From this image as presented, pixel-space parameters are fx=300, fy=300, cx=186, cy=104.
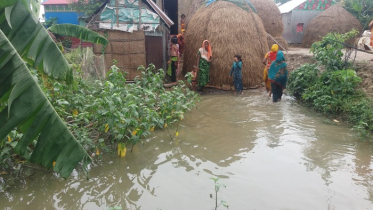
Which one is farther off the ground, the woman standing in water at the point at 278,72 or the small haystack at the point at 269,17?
the small haystack at the point at 269,17

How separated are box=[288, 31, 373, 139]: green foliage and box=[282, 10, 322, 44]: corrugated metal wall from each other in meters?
10.3

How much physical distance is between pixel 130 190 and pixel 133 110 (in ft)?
3.68

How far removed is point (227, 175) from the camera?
3.88 metres

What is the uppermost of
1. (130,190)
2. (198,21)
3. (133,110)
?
(198,21)

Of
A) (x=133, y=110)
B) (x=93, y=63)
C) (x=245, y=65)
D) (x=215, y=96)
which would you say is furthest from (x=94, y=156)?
(x=245, y=65)

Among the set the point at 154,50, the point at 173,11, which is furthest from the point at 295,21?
the point at 154,50

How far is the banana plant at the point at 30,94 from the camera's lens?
2154 millimetres

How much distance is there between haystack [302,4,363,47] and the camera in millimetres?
15102

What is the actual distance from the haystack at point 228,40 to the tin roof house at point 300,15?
841cm

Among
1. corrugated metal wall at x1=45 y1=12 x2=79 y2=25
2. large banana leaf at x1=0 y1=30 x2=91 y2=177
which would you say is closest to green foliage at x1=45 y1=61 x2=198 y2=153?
large banana leaf at x1=0 y1=30 x2=91 y2=177

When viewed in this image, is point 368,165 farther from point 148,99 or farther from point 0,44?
point 0,44

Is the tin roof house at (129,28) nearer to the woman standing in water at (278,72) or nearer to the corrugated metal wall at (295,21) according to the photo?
the woman standing in water at (278,72)

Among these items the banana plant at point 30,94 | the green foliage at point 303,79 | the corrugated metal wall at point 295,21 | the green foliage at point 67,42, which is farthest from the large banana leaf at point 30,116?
the corrugated metal wall at point 295,21

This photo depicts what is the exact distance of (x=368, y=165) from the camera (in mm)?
4160
